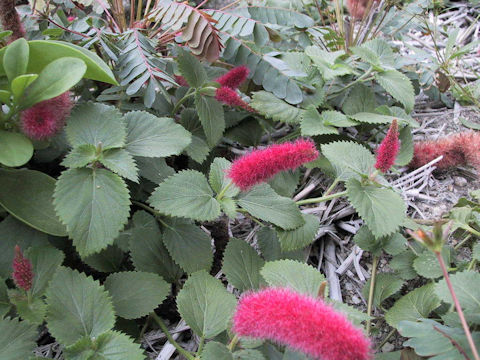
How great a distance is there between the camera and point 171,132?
3.74 ft

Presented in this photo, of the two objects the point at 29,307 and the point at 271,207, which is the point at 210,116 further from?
the point at 29,307

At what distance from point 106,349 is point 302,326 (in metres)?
0.40

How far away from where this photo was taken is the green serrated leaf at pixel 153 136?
109 centimetres

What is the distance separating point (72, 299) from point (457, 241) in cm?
102

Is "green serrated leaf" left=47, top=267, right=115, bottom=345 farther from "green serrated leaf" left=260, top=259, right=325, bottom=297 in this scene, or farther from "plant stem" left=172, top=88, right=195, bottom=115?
"plant stem" left=172, top=88, right=195, bottom=115

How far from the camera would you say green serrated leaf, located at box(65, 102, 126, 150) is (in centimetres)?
105

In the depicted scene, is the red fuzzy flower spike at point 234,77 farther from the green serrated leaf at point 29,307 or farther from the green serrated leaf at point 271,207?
the green serrated leaf at point 29,307

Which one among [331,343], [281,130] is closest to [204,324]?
[331,343]

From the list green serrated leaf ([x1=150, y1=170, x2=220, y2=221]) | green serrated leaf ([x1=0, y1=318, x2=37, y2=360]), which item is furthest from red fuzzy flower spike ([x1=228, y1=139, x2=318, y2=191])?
green serrated leaf ([x1=0, y1=318, x2=37, y2=360])

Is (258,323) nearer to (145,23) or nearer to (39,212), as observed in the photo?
(39,212)

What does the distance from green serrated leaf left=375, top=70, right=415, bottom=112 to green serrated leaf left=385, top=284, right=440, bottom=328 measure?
2.37 feet

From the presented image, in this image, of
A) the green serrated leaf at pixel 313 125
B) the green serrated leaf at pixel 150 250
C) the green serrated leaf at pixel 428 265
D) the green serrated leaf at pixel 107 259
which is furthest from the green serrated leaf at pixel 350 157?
the green serrated leaf at pixel 107 259

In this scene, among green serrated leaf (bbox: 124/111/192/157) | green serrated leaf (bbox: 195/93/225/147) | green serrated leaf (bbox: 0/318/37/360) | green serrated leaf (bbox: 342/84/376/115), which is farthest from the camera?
green serrated leaf (bbox: 342/84/376/115)

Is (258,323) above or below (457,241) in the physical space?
above
